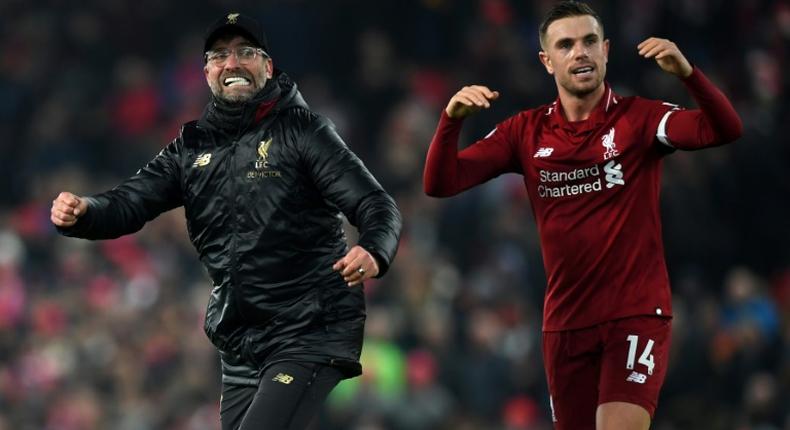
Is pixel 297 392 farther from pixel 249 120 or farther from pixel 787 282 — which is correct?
pixel 787 282

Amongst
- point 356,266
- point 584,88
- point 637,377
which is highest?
point 584,88

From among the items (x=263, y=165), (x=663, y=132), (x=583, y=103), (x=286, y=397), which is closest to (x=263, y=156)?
(x=263, y=165)

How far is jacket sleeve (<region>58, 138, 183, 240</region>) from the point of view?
20.9ft

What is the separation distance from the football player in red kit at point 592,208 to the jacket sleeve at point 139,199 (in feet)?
3.75

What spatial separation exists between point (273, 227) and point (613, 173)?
1470 millimetres

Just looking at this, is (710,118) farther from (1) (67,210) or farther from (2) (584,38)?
(1) (67,210)

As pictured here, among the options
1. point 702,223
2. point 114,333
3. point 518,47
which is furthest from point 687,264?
point 114,333

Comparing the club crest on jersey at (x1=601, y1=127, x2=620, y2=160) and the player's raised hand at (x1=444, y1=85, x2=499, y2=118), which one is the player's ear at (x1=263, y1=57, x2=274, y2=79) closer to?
the player's raised hand at (x1=444, y1=85, x2=499, y2=118)

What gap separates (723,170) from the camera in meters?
13.0

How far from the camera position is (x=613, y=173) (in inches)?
245

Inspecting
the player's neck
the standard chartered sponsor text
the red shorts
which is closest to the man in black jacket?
the standard chartered sponsor text

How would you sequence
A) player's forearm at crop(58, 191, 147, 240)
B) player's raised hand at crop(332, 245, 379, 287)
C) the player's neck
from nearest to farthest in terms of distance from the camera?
player's raised hand at crop(332, 245, 379, 287) → player's forearm at crop(58, 191, 147, 240) → the player's neck

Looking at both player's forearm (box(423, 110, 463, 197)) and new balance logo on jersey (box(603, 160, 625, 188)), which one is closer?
new balance logo on jersey (box(603, 160, 625, 188))

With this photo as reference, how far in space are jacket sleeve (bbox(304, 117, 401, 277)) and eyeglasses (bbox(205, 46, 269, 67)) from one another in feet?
1.36
